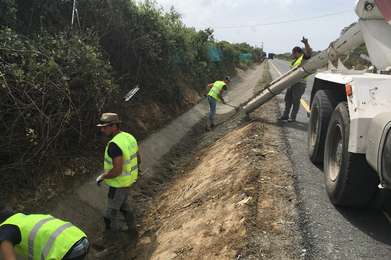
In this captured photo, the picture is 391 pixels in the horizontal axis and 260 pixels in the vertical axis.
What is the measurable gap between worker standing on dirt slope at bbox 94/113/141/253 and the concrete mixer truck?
2721 millimetres

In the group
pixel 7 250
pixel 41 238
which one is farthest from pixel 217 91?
pixel 7 250

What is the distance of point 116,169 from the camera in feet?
20.0

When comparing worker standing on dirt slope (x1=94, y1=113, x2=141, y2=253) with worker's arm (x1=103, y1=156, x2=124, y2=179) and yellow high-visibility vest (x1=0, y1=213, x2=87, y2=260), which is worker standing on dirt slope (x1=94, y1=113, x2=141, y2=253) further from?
yellow high-visibility vest (x1=0, y1=213, x2=87, y2=260)

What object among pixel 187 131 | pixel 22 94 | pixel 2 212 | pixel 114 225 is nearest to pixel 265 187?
pixel 114 225

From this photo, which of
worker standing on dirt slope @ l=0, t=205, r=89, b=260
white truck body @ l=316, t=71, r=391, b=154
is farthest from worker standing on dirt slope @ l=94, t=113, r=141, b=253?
white truck body @ l=316, t=71, r=391, b=154

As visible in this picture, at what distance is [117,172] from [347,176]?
307 cm

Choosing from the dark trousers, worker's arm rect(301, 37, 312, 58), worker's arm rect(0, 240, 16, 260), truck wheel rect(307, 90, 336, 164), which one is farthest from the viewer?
the dark trousers

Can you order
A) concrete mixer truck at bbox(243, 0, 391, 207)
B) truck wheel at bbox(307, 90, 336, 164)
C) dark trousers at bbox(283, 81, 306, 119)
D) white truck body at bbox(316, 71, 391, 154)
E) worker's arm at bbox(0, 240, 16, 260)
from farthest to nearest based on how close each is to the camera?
dark trousers at bbox(283, 81, 306, 119) → truck wheel at bbox(307, 90, 336, 164) → white truck body at bbox(316, 71, 391, 154) → concrete mixer truck at bbox(243, 0, 391, 207) → worker's arm at bbox(0, 240, 16, 260)

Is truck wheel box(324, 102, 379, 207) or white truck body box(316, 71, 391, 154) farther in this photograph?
truck wheel box(324, 102, 379, 207)

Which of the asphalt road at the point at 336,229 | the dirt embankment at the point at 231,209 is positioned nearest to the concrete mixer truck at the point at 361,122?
the asphalt road at the point at 336,229

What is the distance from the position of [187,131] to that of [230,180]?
7350 mm

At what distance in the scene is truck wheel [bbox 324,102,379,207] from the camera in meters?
4.64

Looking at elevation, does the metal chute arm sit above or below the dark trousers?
above

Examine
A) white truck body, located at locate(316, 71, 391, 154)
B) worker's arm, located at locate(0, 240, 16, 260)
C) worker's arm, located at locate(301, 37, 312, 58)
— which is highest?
worker's arm, located at locate(301, 37, 312, 58)
